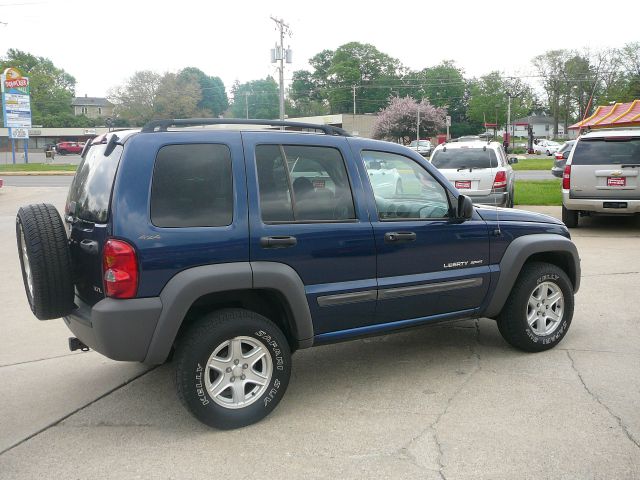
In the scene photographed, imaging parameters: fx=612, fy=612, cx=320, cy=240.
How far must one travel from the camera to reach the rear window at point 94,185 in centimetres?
360

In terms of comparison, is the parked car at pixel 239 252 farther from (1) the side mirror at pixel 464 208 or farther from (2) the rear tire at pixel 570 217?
(2) the rear tire at pixel 570 217

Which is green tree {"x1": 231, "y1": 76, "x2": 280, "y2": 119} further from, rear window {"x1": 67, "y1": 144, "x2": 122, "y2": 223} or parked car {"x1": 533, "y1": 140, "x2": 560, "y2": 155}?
rear window {"x1": 67, "y1": 144, "x2": 122, "y2": 223}

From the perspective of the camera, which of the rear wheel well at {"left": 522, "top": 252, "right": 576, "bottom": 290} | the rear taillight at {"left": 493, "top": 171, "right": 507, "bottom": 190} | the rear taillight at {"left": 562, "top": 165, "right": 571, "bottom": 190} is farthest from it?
the rear taillight at {"left": 493, "top": 171, "right": 507, "bottom": 190}

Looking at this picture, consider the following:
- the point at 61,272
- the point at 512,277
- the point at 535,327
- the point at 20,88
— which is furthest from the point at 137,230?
the point at 20,88

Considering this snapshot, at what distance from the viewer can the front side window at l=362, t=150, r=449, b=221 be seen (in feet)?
14.5

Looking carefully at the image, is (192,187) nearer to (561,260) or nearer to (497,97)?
(561,260)

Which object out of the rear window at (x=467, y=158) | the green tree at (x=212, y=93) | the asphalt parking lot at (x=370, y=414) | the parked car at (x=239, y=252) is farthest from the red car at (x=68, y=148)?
the parked car at (x=239, y=252)

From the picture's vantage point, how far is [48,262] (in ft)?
12.2

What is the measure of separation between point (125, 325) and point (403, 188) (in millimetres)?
2289

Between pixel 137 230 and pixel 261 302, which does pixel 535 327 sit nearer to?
pixel 261 302

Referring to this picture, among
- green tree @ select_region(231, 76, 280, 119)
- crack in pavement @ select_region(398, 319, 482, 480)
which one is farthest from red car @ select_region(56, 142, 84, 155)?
crack in pavement @ select_region(398, 319, 482, 480)

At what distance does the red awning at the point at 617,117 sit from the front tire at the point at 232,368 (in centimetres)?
2365

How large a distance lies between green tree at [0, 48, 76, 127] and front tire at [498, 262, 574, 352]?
99320 millimetres

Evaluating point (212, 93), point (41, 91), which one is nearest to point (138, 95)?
point (212, 93)
